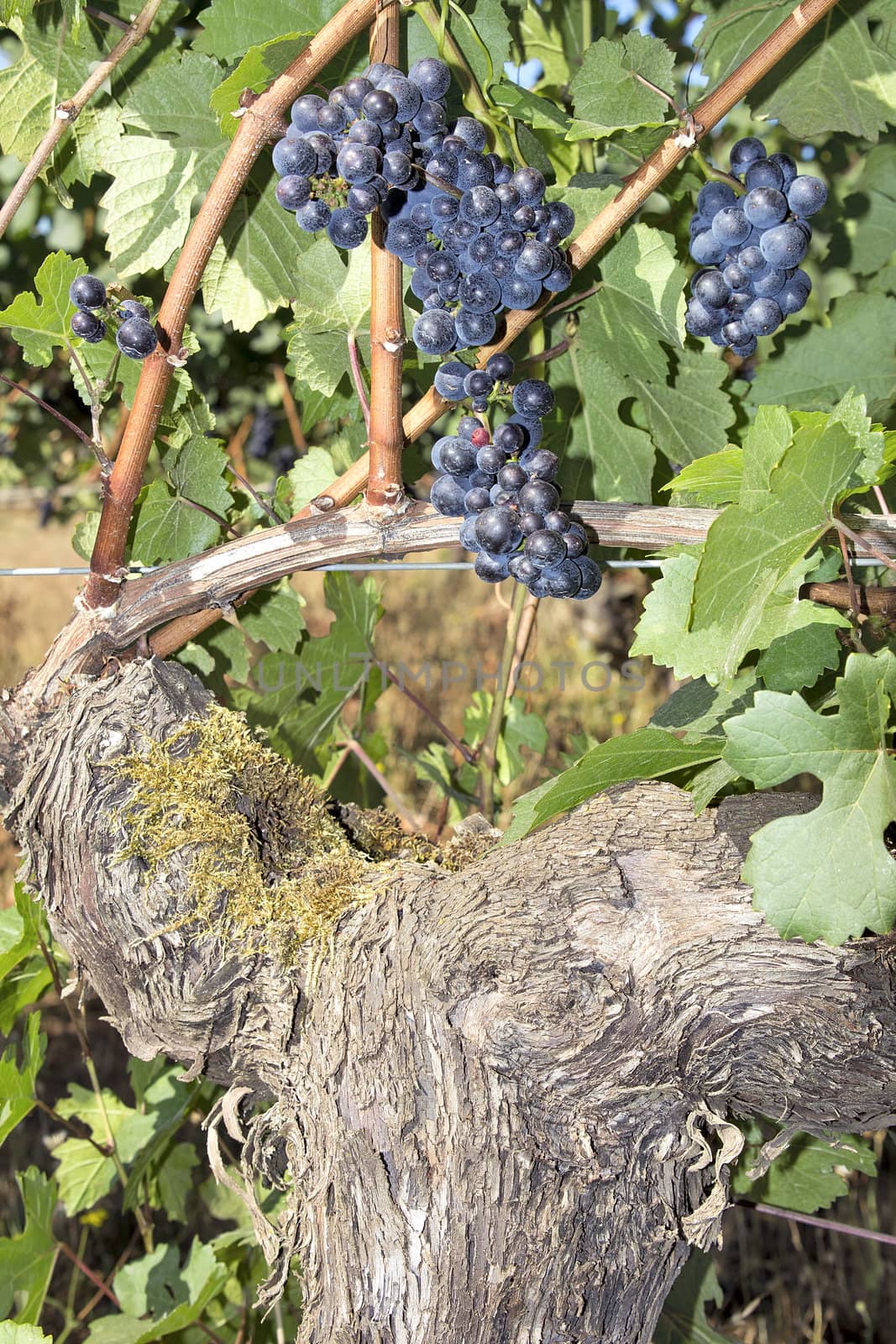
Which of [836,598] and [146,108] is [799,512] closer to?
[836,598]

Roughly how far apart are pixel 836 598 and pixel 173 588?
0.69 metres

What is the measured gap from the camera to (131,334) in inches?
42.0

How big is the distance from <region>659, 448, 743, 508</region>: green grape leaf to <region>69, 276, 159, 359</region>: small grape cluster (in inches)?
21.1

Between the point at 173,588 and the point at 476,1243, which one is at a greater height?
the point at 173,588

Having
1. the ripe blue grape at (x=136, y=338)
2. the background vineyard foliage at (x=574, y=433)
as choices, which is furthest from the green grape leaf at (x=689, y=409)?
the ripe blue grape at (x=136, y=338)

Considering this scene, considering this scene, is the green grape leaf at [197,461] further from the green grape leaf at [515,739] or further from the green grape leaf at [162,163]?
the green grape leaf at [515,739]

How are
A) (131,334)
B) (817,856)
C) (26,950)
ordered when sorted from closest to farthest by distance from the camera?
(817,856) < (131,334) < (26,950)

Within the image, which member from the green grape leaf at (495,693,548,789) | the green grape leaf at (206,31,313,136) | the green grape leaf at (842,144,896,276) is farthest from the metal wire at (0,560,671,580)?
the green grape leaf at (842,144,896,276)

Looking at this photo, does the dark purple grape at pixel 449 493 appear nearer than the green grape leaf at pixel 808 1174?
Yes

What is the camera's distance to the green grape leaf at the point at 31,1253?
148cm

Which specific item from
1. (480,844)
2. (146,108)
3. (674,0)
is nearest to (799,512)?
(480,844)

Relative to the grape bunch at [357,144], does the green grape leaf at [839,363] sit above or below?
below

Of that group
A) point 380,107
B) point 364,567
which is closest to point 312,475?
point 364,567

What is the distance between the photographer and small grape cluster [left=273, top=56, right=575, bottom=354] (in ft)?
3.07
